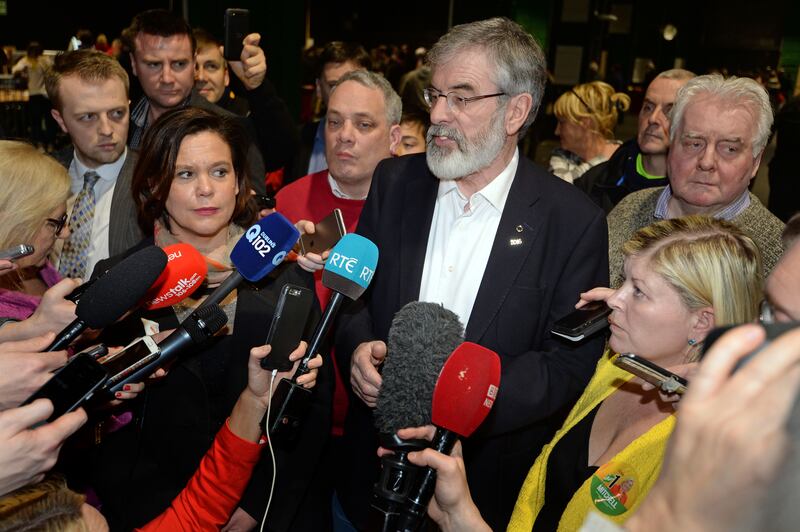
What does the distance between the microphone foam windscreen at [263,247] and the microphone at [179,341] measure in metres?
0.24

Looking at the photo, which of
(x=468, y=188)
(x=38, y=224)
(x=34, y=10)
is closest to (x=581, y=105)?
(x=468, y=188)

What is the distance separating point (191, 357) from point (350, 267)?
70 centimetres

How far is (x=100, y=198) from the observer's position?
294cm

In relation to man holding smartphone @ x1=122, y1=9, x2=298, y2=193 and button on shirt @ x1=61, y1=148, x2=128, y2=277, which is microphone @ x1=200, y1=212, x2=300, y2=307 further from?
man holding smartphone @ x1=122, y1=9, x2=298, y2=193

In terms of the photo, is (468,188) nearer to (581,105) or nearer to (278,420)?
(278,420)

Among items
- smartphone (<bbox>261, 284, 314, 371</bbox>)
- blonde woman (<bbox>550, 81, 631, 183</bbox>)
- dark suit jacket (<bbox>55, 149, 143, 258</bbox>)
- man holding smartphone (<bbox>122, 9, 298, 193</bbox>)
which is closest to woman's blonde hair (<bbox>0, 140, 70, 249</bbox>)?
dark suit jacket (<bbox>55, 149, 143, 258</bbox>)

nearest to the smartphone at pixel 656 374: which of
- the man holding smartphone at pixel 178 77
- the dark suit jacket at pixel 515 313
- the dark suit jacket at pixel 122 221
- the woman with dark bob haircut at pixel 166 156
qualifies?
the dark suit jacket at pixel 515 313

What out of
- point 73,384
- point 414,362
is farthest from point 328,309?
point 73,384

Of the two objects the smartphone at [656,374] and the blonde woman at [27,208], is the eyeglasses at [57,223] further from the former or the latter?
the smartphone at [656,374]

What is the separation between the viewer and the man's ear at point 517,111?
212 centimetres

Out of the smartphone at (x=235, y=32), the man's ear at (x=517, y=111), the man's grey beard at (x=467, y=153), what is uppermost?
the smartphone at (x=235, y=32)

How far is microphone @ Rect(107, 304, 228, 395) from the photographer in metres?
1.43

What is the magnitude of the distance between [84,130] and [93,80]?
237 mm

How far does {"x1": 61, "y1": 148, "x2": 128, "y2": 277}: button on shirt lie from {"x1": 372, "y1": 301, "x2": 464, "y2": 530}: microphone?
1787mm
